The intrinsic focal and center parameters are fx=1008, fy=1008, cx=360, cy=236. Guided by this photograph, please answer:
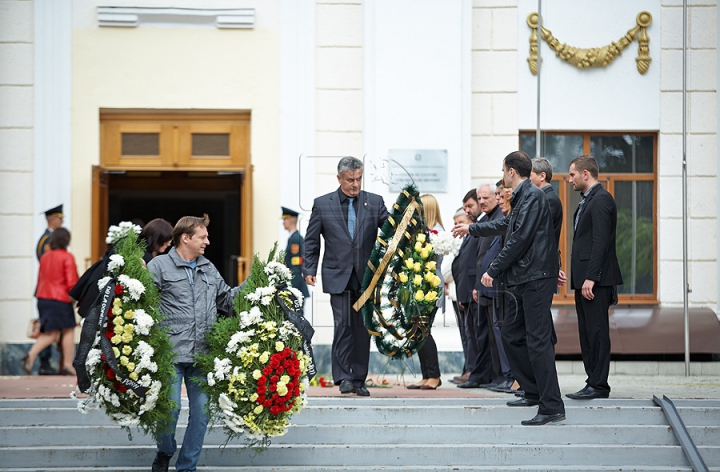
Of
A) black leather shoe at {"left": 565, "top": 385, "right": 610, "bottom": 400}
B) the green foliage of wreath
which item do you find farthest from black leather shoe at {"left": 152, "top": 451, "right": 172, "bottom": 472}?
black leather shoe at {"left": 565, "top": 385, "right": 610, "bottom": 400}

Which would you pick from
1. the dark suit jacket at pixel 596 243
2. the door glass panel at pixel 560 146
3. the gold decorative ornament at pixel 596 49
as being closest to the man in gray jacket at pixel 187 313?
the dark suit jacket at pixel 596 243

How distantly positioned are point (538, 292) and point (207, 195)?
13.4 m

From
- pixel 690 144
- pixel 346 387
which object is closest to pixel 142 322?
pixel 346 387

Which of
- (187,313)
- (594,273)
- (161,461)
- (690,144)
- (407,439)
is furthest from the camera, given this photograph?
(690,144)

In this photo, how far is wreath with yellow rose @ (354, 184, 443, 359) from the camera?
8.34m

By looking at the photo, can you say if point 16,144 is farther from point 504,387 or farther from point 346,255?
point 504,387

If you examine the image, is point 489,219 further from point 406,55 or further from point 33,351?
point 33,351

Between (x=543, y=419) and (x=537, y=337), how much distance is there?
0.59 m

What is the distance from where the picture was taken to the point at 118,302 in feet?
20.0

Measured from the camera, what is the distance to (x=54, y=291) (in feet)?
35.4

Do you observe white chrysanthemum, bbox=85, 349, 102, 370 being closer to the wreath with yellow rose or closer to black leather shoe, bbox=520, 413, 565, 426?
the wreath with yellow rose

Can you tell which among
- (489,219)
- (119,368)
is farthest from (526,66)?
(119,368)

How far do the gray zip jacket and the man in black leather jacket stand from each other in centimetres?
208

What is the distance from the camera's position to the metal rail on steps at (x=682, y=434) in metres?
6.82
